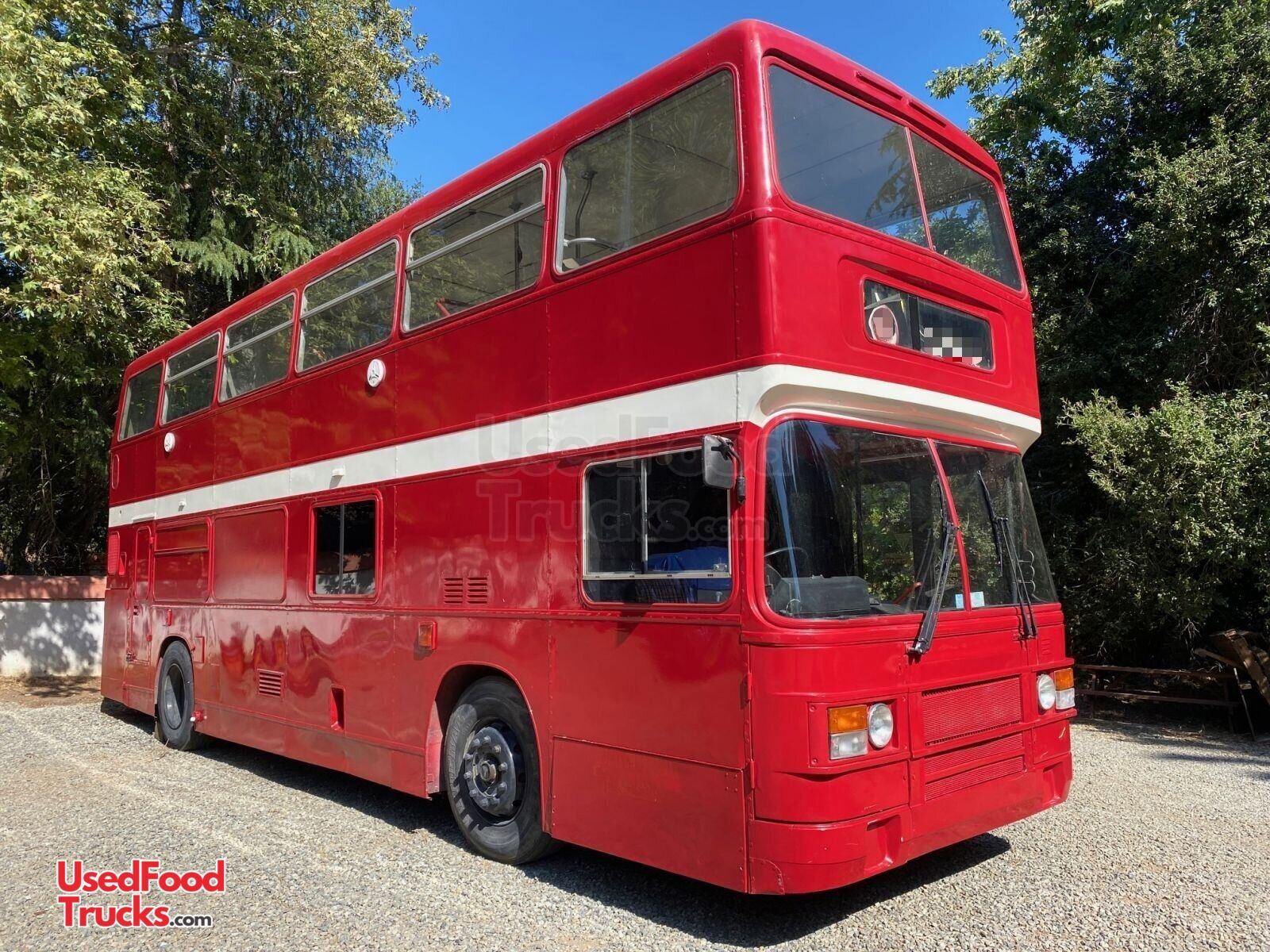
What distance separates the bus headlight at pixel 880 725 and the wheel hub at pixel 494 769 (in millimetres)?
2224

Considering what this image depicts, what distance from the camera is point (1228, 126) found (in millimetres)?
10453

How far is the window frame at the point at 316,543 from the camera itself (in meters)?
6.57

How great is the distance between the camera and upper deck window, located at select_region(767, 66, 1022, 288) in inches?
179

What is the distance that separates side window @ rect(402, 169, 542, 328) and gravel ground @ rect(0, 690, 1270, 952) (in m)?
3.43

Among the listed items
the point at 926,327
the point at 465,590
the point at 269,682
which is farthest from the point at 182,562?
the point at 926,327

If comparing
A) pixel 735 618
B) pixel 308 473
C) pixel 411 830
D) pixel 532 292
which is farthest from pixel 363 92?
pixel 735 618

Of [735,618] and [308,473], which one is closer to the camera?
[735,618]

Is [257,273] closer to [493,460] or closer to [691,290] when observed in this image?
[493,460]

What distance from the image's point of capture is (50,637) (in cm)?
1548

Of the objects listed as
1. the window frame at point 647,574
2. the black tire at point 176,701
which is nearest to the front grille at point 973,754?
the window frame at point 647,574

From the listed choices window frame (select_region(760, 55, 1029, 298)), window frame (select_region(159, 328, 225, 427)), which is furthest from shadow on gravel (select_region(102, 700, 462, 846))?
window frame (select_region(760, 55, 1029, 298))

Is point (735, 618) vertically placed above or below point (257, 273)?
below

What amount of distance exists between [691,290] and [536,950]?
314 cm

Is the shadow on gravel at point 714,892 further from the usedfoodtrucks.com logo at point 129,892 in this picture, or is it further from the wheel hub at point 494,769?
the usedfoodtrucks.com logo at point 129,892
